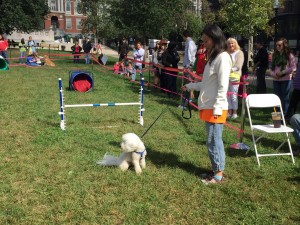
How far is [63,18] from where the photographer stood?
72.9m

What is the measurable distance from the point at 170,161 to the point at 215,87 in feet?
5.23

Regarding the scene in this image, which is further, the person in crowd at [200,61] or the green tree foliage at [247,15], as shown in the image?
the green tree foliage at [247,15]

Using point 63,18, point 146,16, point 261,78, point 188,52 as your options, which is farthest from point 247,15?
point 63,18

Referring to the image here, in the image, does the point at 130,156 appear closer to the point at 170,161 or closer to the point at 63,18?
the point at 170,161

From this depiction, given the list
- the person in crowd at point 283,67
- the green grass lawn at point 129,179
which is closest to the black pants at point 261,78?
the person in crowd at point 283,67

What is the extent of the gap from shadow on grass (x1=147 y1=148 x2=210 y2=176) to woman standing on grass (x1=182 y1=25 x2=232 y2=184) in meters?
0.58

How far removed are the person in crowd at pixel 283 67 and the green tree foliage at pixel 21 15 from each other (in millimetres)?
34901

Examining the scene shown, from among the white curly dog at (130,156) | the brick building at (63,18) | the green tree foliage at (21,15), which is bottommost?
the white curly dog at (130,156)

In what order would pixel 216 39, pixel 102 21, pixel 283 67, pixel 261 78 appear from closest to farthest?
pixel 216 39 → pixel 283 67 → pixel 261 78 → pixel 102 21

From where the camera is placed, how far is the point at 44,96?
399 inches

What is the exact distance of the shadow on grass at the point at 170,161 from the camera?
471 cm

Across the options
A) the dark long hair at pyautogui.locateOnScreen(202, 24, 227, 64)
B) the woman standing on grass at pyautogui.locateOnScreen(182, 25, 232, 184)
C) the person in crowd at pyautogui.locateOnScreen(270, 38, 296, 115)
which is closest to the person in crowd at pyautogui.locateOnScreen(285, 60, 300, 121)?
the person in crowd at pyautogui.locateOnScreen(270, 38, 296, 115)

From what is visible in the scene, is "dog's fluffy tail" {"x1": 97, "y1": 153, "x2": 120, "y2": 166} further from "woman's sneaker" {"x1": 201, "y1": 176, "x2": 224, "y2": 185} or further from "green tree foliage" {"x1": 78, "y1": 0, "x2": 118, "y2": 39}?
"green tree foliage" {"x1": 78, "y1": 0, "x2": 118, "y2": 39}

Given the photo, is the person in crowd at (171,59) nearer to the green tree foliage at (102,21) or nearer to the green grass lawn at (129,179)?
the green grass lawn at (129,179)
